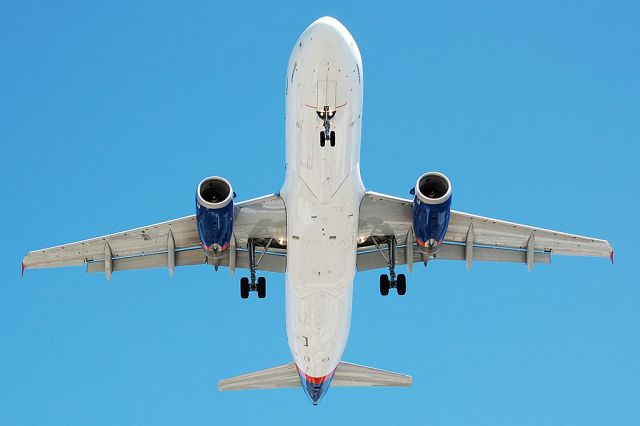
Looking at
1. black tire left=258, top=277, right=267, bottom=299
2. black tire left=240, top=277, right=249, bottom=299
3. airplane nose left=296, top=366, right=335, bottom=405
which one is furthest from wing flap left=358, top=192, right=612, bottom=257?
airplane nose left=296, top=366, right=335, bottom=405

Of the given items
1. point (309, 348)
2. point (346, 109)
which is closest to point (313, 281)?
point (309, 348)

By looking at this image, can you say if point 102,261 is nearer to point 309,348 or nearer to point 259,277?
point 259,277

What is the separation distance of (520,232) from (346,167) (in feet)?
24.2

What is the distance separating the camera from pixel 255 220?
31.5 metres

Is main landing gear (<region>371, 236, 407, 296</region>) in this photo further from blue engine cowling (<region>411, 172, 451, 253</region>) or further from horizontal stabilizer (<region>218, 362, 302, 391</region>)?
horizontal stabilizer (<region>218, 362, 302, 391</region>)

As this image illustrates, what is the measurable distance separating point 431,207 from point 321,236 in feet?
10.3

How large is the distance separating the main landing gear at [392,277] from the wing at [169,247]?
3.03 metres

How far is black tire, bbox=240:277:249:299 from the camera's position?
32.7 meters

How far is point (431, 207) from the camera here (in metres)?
29.6

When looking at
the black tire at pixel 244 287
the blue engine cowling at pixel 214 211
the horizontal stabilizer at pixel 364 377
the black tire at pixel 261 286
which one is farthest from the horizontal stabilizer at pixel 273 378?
the blue engine cowling at pixel 214 211

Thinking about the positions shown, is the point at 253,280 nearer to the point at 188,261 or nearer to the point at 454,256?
the point at 188,261

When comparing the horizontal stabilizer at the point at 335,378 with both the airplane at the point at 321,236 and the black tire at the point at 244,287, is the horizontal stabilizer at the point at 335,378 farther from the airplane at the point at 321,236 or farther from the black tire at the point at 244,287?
the black tire at the point at 244,287

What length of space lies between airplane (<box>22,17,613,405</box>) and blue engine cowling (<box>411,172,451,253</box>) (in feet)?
0.10

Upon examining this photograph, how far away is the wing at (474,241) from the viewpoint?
3200 cm
